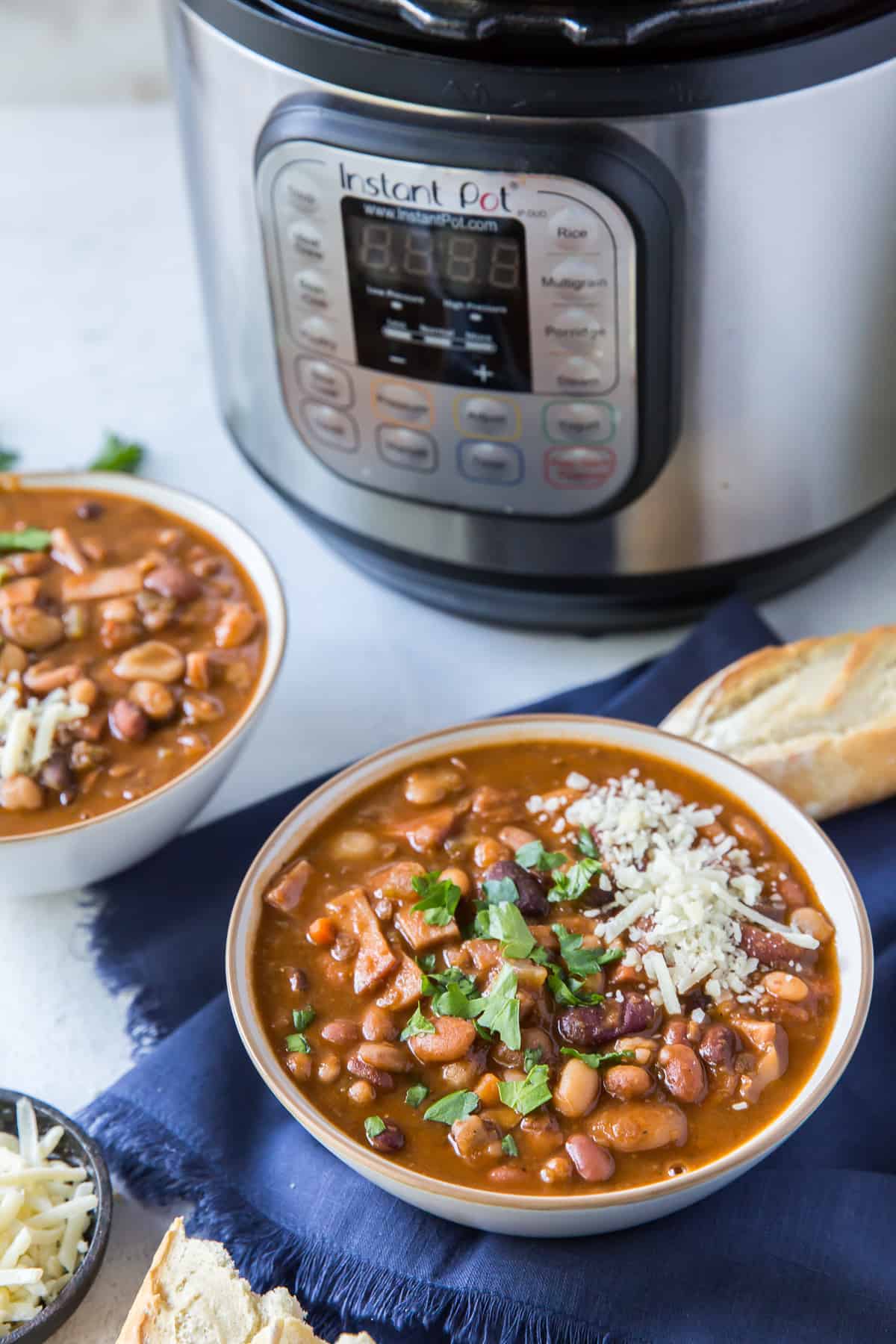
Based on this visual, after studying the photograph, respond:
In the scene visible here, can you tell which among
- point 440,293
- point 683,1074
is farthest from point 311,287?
point 683,1074

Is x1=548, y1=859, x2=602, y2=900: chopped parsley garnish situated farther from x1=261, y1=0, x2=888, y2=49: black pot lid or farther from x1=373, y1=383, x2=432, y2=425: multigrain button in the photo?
x1=261, y1=0, x2=888, y2=49: black pot lid

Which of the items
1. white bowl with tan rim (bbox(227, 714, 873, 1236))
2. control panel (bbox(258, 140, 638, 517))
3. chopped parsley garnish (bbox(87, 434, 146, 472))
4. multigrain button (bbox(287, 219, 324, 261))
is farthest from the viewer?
chopped parsley garnish (bbox(87, 434, 146, 472))

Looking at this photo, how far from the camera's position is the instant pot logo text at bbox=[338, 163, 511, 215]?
1.48 meters

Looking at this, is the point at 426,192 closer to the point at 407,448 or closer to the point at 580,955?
the point at 407,448

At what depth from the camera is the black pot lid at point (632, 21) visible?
1373 millimetres

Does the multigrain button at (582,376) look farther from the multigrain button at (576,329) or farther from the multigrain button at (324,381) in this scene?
the multigrain button at (324,381)

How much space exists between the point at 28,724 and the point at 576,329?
0.67 metres

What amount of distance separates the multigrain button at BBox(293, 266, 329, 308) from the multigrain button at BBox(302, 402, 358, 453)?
0.13m

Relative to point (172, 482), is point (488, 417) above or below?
above

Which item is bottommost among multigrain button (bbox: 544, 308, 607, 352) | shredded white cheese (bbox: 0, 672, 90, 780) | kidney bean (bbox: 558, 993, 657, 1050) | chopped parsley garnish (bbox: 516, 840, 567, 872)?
kidney bean (bbox: 558, 993, 657, 1050)

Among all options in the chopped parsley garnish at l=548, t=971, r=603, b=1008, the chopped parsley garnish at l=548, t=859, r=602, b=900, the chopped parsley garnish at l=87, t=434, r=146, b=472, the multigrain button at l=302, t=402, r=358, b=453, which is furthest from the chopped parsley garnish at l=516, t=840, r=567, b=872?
the chopped parsley garnish at l=87, t=434, r=146, b=472

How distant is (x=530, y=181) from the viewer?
146 centimetres

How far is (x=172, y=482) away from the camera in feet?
7.12

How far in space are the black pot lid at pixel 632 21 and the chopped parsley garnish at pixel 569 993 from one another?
808mm
